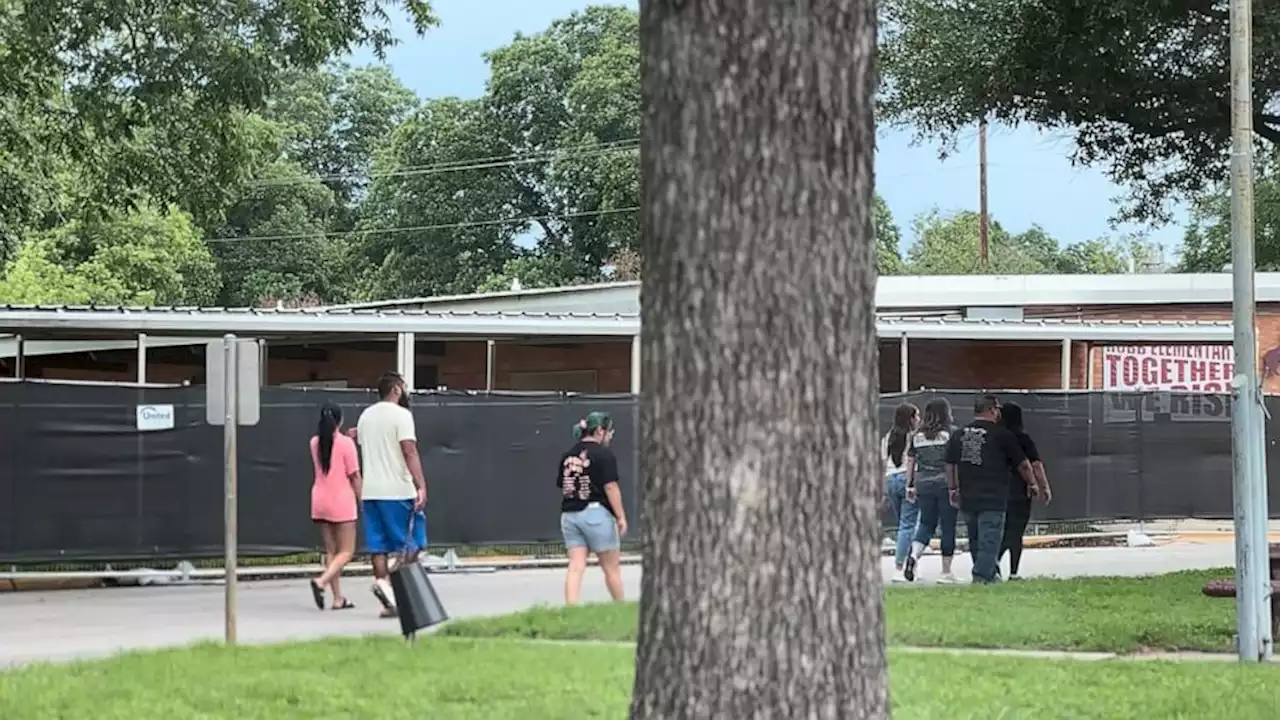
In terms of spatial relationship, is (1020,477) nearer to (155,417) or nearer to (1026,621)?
(1026,621)

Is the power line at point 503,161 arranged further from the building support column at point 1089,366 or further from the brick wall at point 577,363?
the building support column at point 1089,366

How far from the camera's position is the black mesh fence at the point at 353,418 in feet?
49.7

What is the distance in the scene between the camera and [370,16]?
1456cm

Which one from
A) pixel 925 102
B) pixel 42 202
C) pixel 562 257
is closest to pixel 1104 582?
pixel 925 102

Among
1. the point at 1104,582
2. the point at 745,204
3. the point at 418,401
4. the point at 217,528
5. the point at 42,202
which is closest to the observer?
the point at 745,204

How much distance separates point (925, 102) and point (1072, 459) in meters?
6.28

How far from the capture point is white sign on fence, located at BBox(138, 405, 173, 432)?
1555cm

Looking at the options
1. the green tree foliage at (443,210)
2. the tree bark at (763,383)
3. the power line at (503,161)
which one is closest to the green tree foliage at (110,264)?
the power line at (503,161)

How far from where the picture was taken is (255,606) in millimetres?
13477

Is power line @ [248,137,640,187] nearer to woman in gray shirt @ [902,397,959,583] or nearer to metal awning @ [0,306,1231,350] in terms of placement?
metal awning @ [0,306,1231,350]

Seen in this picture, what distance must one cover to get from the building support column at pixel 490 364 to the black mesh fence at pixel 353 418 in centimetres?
510

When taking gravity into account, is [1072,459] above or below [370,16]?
below

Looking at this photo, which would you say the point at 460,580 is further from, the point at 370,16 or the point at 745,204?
the point at 745,204

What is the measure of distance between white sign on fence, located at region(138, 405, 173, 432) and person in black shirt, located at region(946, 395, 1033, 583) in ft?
24.6
